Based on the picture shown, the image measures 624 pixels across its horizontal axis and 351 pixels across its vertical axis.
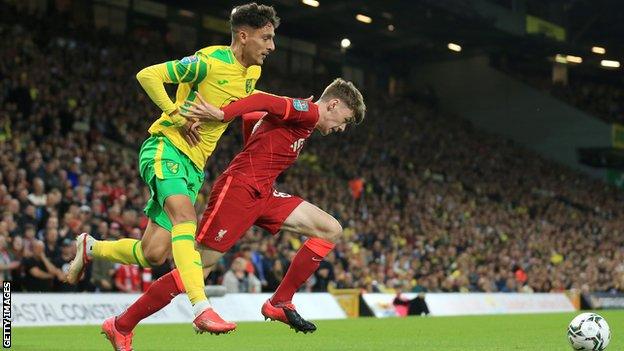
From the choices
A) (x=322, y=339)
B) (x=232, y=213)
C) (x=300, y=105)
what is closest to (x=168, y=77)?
(x=300, y=105)

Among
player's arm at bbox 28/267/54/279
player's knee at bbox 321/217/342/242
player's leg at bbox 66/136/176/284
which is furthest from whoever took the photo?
player's arm at bbox 28/267/54/279

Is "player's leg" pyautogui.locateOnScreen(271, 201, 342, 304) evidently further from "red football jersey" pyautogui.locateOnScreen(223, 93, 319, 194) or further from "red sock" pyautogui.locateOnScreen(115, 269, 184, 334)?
"red sock" pyautogui.locateOnScreen(115, 269, 184, 334)

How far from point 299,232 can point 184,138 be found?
4.43 ft

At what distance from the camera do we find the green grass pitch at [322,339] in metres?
9.30

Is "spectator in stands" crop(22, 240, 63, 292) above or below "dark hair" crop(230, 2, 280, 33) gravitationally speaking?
below

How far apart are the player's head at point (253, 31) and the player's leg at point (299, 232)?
1.24 meters

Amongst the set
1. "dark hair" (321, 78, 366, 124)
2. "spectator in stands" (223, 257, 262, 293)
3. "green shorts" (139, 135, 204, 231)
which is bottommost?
"spectator in stands" (223, 257, 262, 293)

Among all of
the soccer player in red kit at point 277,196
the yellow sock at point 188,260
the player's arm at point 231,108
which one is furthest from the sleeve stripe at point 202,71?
the yellow sock at point 188,260

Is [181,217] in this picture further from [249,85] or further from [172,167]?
[249,85]

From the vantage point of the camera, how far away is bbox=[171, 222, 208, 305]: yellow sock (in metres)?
6.89

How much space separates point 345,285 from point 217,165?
5980 mm

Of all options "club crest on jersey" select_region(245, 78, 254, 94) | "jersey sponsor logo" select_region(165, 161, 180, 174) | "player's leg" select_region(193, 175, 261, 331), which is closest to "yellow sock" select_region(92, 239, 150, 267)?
"player's leg" select_region(193, 175, 261, 331)

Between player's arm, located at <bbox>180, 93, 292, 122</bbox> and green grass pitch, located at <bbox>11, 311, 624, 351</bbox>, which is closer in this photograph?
A: player's arm, located at <bbox>180, 93, 292, 122</bbox>

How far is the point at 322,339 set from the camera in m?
11.0
